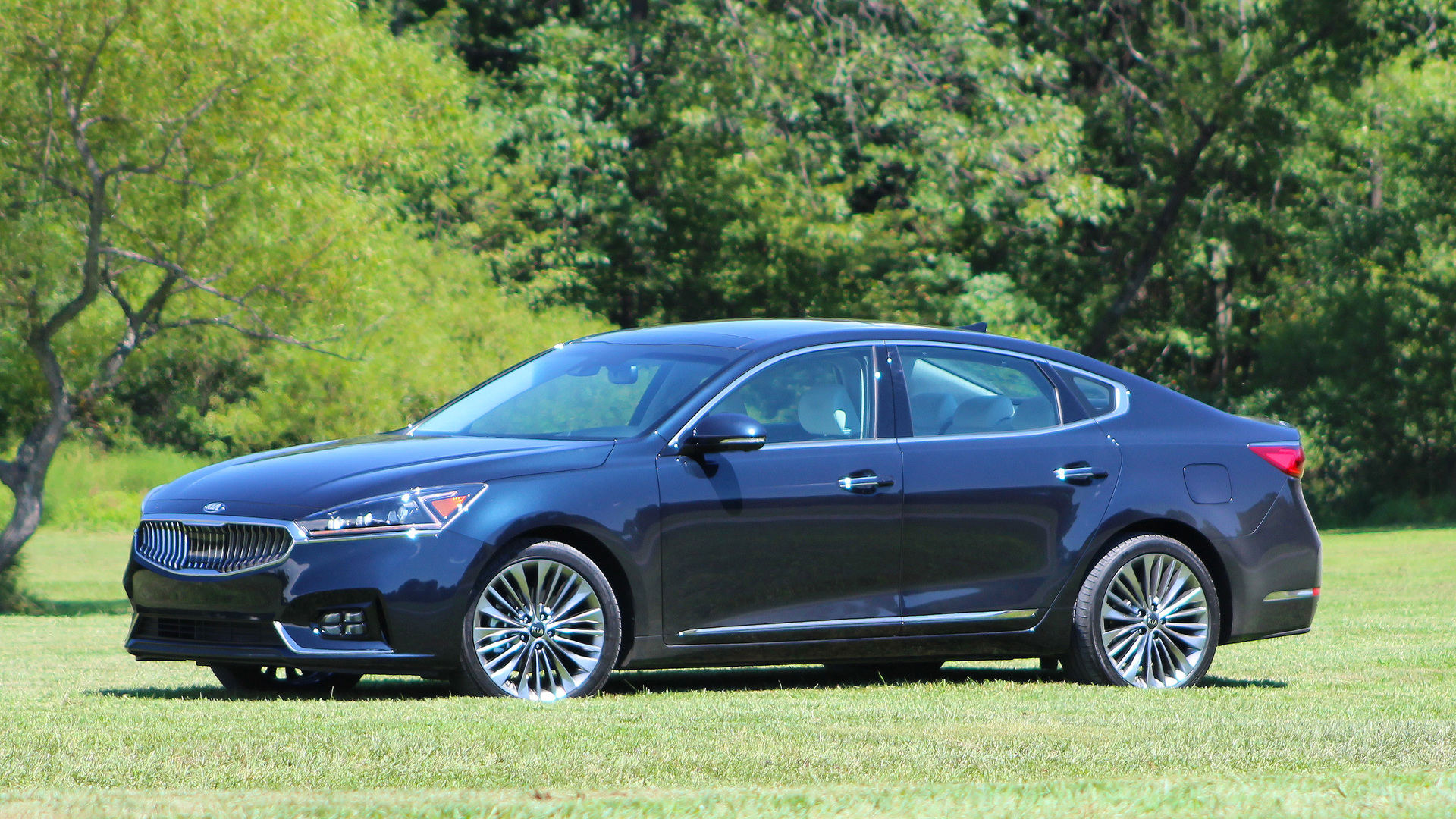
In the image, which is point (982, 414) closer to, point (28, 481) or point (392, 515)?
point (392, 515)

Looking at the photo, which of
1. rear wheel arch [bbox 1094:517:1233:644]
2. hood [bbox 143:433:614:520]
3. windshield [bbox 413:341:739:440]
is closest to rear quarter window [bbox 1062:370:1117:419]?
rear wheel arch [bbox 1094:517:1233:644]

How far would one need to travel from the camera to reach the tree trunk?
21.5 meters

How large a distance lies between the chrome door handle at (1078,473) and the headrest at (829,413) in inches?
39.5

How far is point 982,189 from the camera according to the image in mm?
36219

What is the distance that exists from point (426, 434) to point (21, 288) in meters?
13.9

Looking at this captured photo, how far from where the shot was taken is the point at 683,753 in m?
6.36

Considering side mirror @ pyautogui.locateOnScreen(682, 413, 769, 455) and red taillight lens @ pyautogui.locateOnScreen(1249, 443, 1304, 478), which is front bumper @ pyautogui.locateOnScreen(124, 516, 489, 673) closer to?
side mirror @ pyautogui.locateOnScreen(682, 413, 769, 455)

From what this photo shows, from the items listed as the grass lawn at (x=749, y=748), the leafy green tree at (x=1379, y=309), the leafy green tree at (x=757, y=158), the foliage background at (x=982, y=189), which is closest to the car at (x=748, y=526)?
the grass lawn at (x=749, y=748)

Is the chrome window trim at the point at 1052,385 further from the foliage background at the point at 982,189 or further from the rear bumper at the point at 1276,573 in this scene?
the foliage background at the point at 982,189

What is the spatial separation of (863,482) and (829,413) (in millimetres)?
362

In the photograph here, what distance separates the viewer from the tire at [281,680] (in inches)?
338

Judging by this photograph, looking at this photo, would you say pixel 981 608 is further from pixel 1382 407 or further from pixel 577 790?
pixel 1382 407

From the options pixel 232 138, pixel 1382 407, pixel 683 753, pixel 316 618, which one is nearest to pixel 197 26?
pixel 232 138

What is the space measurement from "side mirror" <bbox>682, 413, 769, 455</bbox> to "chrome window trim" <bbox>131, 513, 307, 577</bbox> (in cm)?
164
